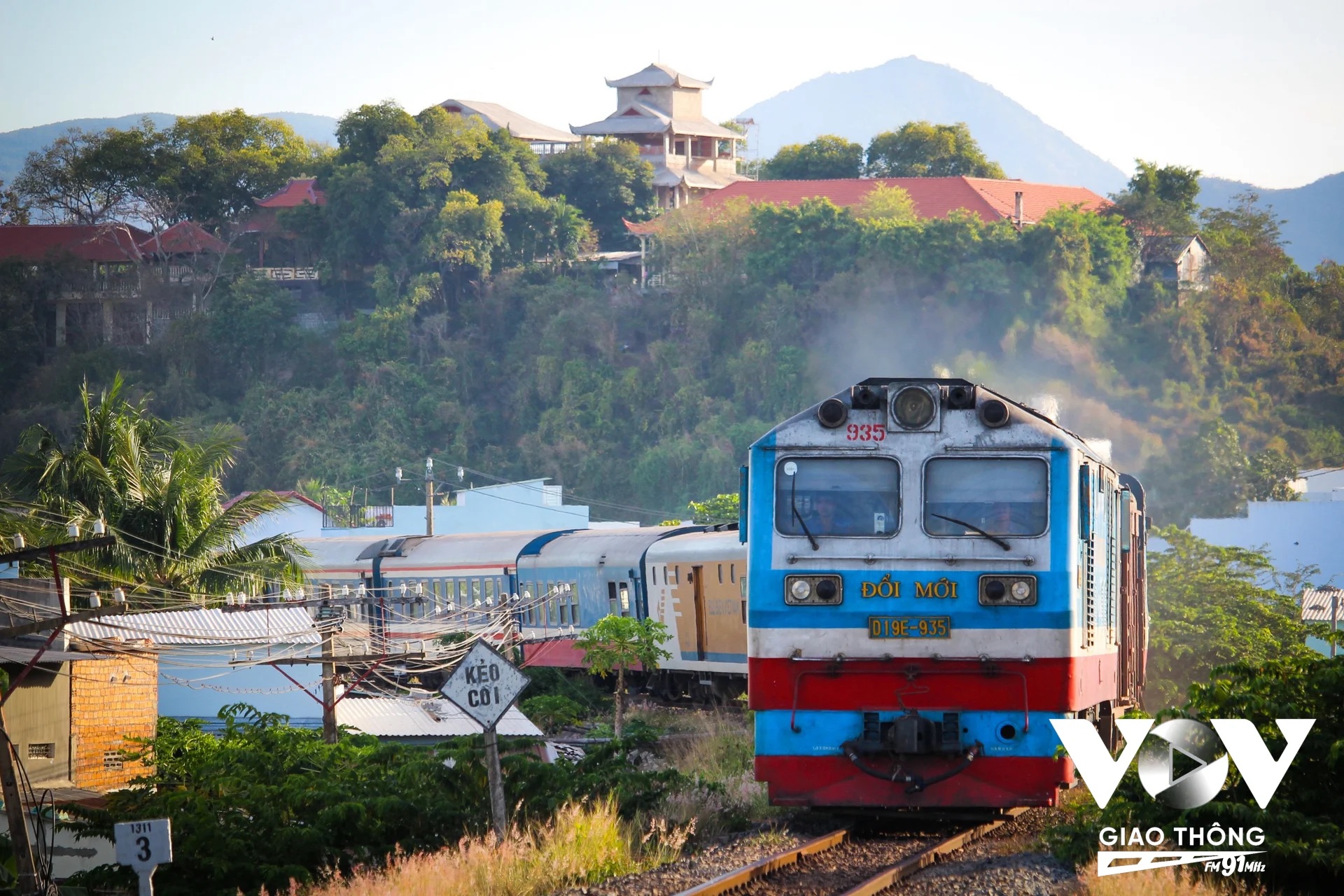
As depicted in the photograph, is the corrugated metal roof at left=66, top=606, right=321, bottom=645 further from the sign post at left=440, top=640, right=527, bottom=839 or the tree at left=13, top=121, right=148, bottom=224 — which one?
the tree at left=13, top=121, right=148, bottom=224

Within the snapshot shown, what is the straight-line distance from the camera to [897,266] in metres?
81.6

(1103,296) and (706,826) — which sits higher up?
(1103,296)

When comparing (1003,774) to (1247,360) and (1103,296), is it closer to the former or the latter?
(1103,296)

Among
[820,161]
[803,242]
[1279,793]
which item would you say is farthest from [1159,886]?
[820,161]

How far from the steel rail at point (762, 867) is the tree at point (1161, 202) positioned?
7961cm

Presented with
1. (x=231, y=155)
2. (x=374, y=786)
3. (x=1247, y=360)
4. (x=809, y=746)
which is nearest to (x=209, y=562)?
(x=374, y=786)

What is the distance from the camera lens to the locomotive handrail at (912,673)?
11812 millimetres

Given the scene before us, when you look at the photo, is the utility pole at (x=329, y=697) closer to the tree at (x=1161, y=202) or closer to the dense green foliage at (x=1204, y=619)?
the dense green foliage at (x=1204, y=619)

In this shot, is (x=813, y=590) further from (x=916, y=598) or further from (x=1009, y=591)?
(x=1009, y=591)

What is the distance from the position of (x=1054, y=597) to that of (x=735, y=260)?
76757 mm

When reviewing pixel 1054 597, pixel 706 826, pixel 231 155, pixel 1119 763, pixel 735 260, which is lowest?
pixel 706 826

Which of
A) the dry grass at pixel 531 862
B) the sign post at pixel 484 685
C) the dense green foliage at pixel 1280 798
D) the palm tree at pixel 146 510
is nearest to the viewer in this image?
the dense green foliage at pixel 1280 798

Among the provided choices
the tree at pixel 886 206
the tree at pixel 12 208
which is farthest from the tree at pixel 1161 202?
the tree at pixel 12 208

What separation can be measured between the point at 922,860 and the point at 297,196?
91558mm
